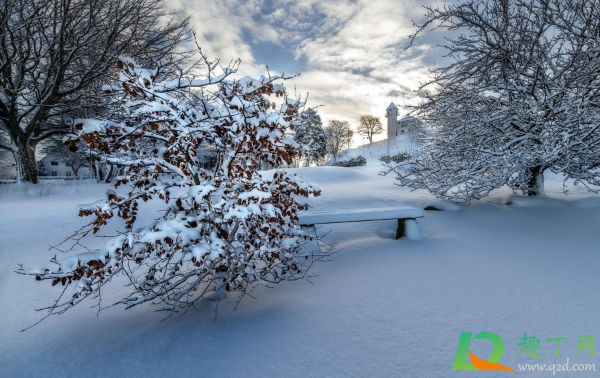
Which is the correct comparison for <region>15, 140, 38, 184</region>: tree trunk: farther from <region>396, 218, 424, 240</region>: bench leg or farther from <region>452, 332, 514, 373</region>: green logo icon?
<region>452, 332, 514, 373</region>: green logo icon

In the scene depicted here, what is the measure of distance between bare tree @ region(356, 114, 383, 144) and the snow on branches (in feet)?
168

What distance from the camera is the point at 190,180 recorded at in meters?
2.58

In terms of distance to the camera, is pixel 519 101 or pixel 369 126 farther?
pixel 369 126

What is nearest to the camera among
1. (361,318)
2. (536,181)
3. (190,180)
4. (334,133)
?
(361,318)

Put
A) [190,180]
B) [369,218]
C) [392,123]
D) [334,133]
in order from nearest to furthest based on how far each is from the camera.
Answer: [190,180], [369,218], [334,133], [392,123]

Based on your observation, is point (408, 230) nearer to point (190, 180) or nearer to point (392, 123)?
point (190, 180)

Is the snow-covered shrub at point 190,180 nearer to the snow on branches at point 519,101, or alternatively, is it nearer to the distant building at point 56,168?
the snow on branches at point 519,101

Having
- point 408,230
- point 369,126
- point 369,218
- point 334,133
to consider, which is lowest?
point 408,230

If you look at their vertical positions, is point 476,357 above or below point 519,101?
below

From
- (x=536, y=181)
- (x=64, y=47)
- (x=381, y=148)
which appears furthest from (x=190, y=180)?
(x=381, y=148)

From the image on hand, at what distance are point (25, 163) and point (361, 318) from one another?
13172 mm

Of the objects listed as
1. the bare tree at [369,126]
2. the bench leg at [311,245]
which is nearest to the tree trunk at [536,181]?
the bench leg at [311,245]

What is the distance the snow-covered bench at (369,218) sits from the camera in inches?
152

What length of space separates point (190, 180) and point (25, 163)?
454 inches
